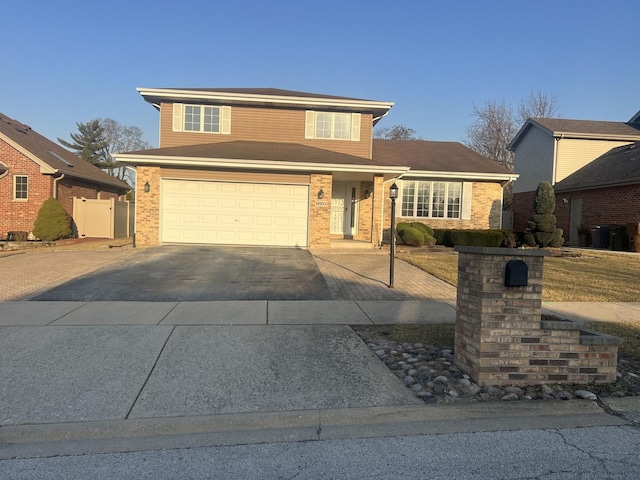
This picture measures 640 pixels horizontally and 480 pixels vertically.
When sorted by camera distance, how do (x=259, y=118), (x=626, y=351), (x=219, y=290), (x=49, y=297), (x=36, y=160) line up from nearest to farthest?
(x=626, y=351)
(x=49, y=297)
(x=219, y=290)
(x=259, y=118)
(x=36, y=160)

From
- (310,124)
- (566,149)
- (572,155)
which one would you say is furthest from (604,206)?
(310,124)

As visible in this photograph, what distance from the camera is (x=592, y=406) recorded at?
3.98m

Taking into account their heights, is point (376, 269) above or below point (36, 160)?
below

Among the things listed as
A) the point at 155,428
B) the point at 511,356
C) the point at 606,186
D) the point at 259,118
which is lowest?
the point at 155,428

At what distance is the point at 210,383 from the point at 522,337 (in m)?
3.17

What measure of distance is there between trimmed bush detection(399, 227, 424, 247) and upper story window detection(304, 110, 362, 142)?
4600 mm

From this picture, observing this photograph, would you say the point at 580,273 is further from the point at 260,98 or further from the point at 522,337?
the point at 260,98

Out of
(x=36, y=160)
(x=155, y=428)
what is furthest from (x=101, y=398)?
(x=36, y=160)

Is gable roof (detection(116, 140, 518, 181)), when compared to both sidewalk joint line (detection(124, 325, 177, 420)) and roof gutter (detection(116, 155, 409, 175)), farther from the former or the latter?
sidewalk joint line (detection(124, 325, 177, 420))

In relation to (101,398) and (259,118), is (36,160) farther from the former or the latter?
(101,398)

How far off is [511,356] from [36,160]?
21277mm

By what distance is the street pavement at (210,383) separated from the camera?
355cm

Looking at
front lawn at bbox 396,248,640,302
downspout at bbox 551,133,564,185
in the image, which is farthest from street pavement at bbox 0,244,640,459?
downspout at bbox 551,133,564,185

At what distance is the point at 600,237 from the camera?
19.5m
